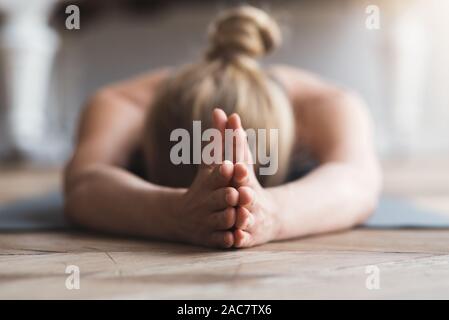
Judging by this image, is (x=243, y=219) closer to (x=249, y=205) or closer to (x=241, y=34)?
(x=249, y=205)

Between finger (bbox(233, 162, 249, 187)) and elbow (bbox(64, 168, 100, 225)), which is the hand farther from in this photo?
elbow (bbox(64, 168, 100, 225))

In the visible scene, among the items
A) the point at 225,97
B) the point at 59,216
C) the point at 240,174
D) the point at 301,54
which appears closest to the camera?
the point at 240,174

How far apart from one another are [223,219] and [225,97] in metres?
0.21

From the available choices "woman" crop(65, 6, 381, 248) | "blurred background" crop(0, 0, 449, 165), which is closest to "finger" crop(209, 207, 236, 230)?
"woman" crop(65, 6, 381, 248)

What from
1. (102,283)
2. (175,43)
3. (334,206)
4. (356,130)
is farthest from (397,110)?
(102,283)

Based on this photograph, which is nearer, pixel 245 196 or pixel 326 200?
pixel 245 196

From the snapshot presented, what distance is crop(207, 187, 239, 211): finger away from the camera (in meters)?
0.65

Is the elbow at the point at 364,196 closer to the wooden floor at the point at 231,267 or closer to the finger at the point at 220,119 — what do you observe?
the wooden floor at the point at 231,267

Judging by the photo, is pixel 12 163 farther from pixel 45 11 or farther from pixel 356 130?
pixel 356 130

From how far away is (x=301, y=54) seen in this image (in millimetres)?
2992

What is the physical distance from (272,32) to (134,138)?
0.28 m

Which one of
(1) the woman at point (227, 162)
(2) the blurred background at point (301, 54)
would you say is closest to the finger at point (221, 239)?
(1) the woman at point (227, 162)

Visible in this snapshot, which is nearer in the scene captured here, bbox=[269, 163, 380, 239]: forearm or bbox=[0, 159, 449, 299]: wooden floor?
bbox=[0, 159, 449, 299]: wooden floor

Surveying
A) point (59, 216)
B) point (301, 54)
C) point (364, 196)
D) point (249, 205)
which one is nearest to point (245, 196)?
point (249, 205)
